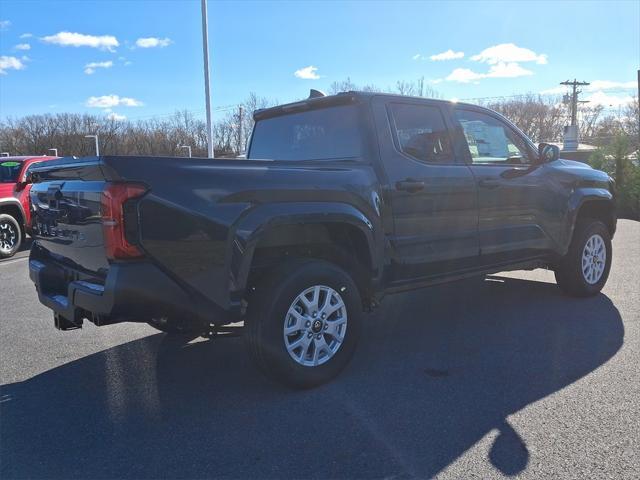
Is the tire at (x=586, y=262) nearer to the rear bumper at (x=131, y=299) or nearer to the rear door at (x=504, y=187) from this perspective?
the rear door at (x=504, y=187)

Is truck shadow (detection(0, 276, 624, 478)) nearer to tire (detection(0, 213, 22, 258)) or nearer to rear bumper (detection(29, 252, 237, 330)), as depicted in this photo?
rear bumper (detection(29, 252, 237, 330))

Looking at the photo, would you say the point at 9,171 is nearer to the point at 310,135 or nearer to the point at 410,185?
the point at 310,135

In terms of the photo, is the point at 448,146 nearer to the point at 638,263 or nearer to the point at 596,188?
the point at 596,188

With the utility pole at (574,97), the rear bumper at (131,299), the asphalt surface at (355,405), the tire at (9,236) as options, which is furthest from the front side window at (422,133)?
the utility pole at (574,97)

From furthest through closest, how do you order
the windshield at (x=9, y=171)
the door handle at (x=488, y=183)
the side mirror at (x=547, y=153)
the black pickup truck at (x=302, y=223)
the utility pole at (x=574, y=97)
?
1. the utility pole at (x=574, y=97)
2. the windshield at (x=9, y=171)
3. the side mirror at (x=547, y=153)
4. the door handle at (x=488, y=183)
5. the black pickup truck at (x=302, y=223)

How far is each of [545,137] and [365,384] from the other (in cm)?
7493

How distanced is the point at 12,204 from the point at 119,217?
9.00m

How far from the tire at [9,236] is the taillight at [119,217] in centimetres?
875

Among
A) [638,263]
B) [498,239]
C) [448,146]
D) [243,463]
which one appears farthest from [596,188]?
[243,463]

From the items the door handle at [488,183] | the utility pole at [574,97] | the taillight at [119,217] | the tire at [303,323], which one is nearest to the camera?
the taillight at [119,217]

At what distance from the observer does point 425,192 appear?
14.5 ft

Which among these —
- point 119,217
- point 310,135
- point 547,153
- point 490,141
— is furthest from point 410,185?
point 119,217

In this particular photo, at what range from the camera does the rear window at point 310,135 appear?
4367 mm

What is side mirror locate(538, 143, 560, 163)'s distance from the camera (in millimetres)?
5562
